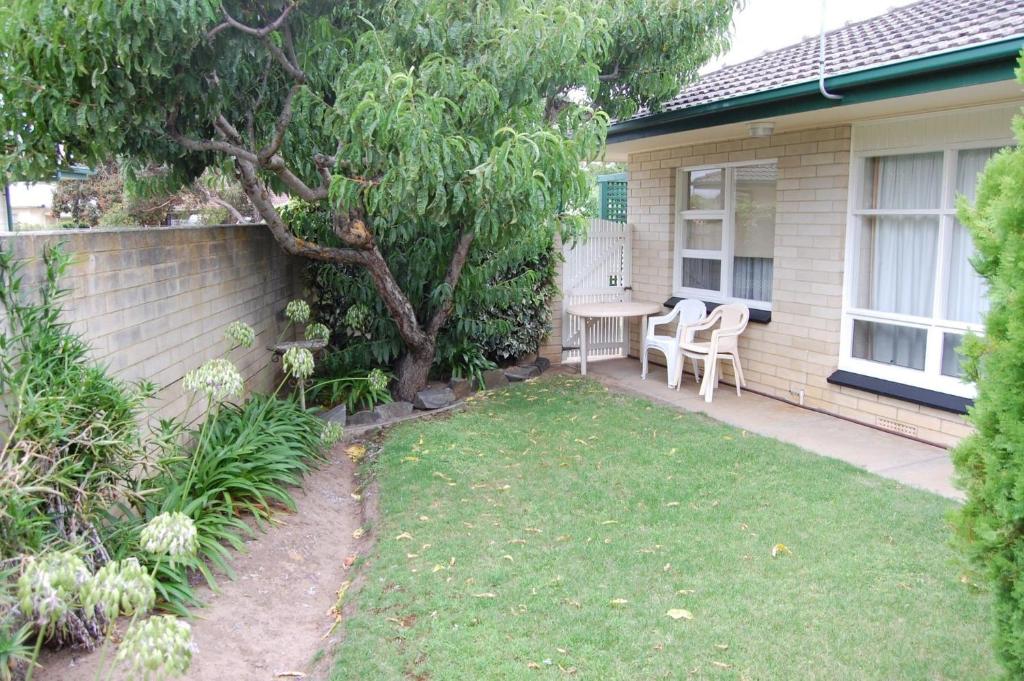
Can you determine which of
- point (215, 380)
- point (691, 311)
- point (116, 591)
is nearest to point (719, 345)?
point (691, 311)

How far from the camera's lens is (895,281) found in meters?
7.16

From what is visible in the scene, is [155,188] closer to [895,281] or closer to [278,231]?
[278,231]

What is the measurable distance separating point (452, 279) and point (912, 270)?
14.1ft

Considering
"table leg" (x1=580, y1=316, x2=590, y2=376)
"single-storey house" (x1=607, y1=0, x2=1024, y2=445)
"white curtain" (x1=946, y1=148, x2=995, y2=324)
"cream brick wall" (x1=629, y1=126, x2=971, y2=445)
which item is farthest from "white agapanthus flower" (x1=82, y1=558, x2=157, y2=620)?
"table leg" (x1=580, y1=316, x2=590, y2=376)

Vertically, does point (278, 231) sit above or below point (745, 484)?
above

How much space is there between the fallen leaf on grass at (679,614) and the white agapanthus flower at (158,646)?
2252 millimetres

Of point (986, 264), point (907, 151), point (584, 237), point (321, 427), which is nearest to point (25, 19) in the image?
point (321, 427)

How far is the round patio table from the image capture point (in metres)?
9.46

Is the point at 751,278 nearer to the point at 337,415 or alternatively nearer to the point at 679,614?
the point at 337,415

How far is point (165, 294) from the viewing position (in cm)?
563

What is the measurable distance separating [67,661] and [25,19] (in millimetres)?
3819

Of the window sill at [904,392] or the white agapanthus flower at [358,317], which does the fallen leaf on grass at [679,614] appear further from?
the white agapanthus flower at [358,317]

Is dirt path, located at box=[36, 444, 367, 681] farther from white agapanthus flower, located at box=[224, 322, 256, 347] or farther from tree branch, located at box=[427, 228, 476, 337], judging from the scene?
tree branch, located at box=[427, 228, 476, 337]

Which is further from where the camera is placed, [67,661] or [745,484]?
[745,484]
